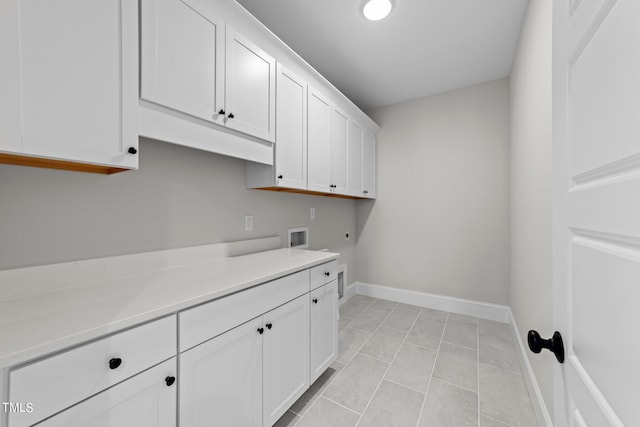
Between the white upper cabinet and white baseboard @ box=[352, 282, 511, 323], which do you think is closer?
the white upper cabinet

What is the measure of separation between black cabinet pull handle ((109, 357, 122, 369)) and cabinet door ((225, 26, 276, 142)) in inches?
46.1

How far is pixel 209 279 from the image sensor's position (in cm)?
122

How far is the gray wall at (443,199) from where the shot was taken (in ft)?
9.08

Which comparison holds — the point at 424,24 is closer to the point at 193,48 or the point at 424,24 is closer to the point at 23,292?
the point at 193,48

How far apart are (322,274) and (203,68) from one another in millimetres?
1438

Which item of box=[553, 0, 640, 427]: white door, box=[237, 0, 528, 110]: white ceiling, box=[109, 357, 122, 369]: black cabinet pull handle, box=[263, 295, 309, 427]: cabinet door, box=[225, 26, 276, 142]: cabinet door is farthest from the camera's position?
box=[237, 0, 528, 110]: white ceiling

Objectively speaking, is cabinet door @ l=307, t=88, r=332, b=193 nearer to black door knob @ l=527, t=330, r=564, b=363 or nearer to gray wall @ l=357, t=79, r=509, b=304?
gray wall @ l=357, t=79, r=509, b=304

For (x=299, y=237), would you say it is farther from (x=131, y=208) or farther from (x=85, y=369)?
(x=85, y=369)

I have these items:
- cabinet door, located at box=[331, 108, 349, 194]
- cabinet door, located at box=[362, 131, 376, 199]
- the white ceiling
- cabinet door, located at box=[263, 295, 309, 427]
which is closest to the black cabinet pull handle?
cabinet door, located at box=[263, 295, 309, 427]

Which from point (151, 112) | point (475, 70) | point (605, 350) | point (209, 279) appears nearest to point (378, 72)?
point (475, 70)

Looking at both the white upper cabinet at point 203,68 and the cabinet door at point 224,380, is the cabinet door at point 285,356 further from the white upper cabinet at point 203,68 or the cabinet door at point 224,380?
the white upper cabinet at point 203,68

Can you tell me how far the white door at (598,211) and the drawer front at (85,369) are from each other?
3.76ft

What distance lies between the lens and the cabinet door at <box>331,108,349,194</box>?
249 cm

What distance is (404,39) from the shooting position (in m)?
2.13
